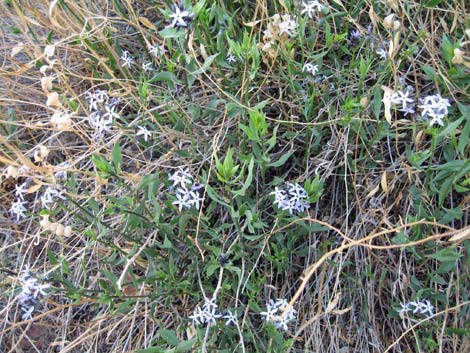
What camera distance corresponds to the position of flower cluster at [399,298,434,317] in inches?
48.8

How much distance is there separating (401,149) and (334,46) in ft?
1.09

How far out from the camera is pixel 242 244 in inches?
50.9

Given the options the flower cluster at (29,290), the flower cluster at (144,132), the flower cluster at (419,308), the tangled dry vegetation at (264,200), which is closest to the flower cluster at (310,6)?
the tangled dry vegetation at (264,200)

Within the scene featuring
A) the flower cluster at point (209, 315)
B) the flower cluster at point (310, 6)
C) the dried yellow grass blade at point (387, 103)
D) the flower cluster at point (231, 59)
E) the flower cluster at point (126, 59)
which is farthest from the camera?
the flower cluster at point (126, 59)

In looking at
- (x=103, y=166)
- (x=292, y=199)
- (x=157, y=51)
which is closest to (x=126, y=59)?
(x=157, y=51)

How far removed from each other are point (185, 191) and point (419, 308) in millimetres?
542

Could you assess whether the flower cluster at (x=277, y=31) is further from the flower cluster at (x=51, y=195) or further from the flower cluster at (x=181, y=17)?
the flower cluster at (x=51, y=195)

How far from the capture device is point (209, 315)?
122cm

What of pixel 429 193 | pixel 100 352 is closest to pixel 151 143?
pixel 100 352

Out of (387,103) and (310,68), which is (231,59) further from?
(387,103)

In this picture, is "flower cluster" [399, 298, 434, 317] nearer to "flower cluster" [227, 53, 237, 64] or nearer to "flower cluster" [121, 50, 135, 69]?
"flower cluster" [227, 53, 237, 64]

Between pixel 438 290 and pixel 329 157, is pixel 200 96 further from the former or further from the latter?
pixel 438 290

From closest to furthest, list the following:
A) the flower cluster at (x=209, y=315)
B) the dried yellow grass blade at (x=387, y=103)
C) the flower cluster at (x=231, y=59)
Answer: the dried yellow grass blade at (x=387, y=103) < the flower cluster at (x=209, y=315) < the flower cluster at (x=231, y=59)

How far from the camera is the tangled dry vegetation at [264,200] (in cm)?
124
